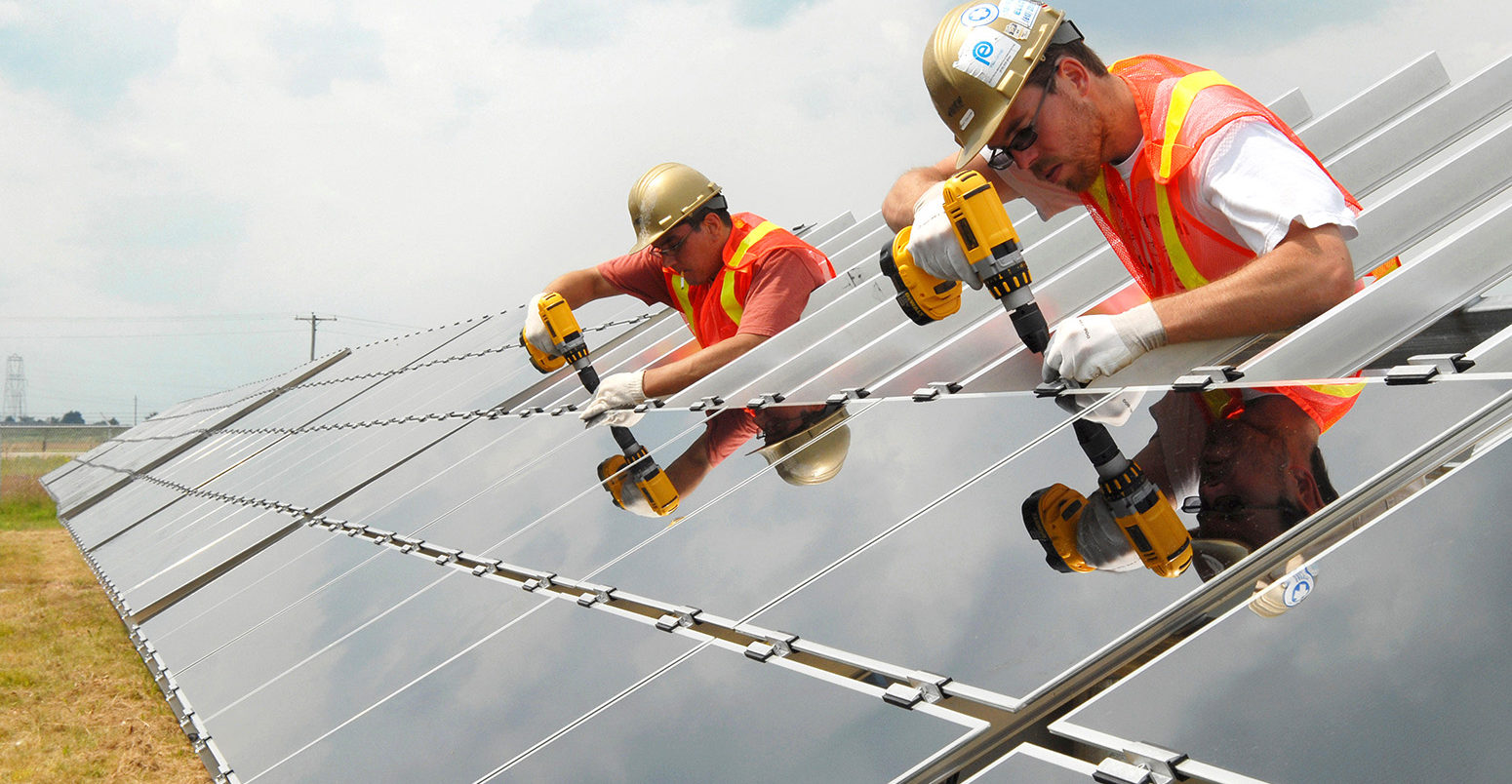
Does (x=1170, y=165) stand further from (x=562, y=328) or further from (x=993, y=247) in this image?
(x=562, y=328)

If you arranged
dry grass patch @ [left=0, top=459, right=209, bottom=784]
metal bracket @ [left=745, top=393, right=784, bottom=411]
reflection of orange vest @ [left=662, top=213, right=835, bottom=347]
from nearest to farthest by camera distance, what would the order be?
metal bracket @ [left=745, top=393, right=784, bottom=411], dry grass patch @ [left=0, top=459, right=209, bottom=784], reflection of orange vest @ [left=662, top=213, right=835, bottom=347]

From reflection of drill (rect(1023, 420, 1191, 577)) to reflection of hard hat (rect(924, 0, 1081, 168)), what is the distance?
157 centimetres

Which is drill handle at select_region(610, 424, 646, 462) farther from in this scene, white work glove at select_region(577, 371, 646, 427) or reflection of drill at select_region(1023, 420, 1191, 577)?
reflection of drill at select_region(1023, 420, 1191, 577)

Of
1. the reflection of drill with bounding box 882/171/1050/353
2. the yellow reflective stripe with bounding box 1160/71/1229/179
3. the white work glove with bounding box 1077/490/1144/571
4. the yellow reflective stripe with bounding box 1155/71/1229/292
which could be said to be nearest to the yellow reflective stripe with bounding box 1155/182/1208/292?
the yellow reflective stripe with bounding box 1155/71/1229/292

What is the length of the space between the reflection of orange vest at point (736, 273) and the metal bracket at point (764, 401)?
4.30 feet

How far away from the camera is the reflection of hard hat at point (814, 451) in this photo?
320 cm

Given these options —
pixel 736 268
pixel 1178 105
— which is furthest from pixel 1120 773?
pixel 736 268

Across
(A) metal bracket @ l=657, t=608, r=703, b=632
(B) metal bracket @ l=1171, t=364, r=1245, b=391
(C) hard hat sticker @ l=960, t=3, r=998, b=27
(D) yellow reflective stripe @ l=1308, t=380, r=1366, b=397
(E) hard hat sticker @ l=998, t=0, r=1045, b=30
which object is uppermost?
(C) hard hat sticker @ l=960, t=3, r=998, b=27

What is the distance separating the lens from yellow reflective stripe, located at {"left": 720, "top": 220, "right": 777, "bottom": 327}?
21.2ft

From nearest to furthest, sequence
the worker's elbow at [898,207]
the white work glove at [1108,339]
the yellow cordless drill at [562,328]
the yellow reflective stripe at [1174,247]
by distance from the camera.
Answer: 1. the white work glove at [1108,339]
2. the yellow reflective stripe at [1174,247]
3. the worker's elbow at [898,207]
4. the yellow cordless drill at [562,328]

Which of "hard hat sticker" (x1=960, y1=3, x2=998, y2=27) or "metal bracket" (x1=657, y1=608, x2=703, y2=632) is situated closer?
"metal bracket" (x1=657, y1=608, x2=703, y2=632)

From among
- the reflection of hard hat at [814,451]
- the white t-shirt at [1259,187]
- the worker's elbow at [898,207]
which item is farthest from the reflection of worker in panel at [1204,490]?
the worker's elbow at [898,207]

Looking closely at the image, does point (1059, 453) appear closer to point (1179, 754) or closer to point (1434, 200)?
point (1179, 754)

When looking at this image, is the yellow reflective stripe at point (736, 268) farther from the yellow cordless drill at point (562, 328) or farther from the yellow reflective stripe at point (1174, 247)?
the yellow reflective stripe at point (1174, 247)
